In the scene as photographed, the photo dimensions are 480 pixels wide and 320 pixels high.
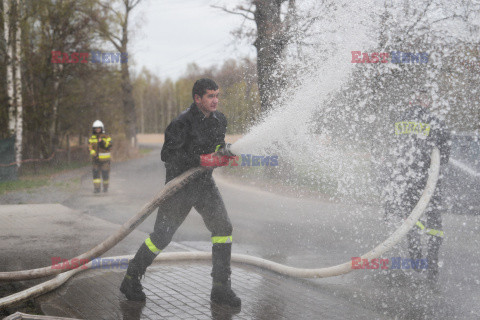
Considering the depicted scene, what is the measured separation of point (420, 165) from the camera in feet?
16.9

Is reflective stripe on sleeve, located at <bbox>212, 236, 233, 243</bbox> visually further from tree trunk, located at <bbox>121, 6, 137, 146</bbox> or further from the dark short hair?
tree trunk, located at <bbox>121, 6, 137, 146</bbox>

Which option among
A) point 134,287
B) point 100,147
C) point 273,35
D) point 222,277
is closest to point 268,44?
point 273,35

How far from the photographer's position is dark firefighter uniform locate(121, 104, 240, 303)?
414 centimetres

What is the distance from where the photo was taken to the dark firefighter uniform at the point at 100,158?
12469mm

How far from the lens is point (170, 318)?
12.6ft

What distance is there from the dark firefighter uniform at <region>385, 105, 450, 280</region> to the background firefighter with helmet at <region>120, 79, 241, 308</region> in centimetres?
222

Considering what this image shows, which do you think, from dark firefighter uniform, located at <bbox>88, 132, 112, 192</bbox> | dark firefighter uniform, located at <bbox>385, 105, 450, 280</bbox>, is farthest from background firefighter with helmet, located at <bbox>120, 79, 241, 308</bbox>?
dark firefighter uniform, located at <bbox>88, 132, 112, 192</bbox>

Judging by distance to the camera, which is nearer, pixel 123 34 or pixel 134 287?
pixel 134 287

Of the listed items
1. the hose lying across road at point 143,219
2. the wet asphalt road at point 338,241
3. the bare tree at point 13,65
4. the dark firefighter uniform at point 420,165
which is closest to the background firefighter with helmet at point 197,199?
the hose lying across road at point 143,219

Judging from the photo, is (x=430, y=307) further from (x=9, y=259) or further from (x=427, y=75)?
(x=427, y=75)

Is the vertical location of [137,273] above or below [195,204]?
below

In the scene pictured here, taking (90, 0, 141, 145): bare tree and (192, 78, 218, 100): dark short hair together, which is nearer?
(192, 78, 218, 100): dark short hair

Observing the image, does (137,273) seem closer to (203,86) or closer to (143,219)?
(143,219)

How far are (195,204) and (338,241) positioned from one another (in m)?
3.40
